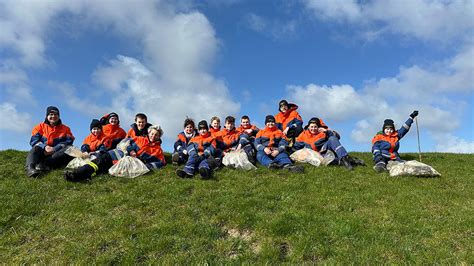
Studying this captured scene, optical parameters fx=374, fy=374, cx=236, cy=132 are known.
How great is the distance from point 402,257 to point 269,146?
9.22 metres

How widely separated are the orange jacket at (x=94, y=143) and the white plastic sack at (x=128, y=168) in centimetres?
216

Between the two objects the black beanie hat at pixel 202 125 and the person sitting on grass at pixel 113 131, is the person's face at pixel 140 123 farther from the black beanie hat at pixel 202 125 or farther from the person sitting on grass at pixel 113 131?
the black beanie hat at pixel 202 125

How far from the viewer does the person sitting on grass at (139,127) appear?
16984 mm

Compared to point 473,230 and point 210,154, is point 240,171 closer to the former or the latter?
point 210,154

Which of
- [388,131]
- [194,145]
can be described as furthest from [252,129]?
[388,131]

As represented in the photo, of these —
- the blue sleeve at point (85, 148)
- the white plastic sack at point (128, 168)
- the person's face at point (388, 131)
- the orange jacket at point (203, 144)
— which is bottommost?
the white plastic sack at point (128, 168)

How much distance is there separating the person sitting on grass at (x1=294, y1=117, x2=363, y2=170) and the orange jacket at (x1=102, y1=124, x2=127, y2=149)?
8197 mm

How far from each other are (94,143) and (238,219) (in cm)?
876

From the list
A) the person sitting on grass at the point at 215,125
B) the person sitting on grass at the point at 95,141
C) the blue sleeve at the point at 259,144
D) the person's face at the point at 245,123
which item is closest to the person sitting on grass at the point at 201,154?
the person sitting on grass at the point at 215,125

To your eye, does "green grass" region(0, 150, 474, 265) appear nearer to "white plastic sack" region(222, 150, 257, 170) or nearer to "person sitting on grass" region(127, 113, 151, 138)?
"white plastic sack" region(222, 150, 257, 170)

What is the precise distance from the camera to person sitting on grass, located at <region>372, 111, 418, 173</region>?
54.5ft

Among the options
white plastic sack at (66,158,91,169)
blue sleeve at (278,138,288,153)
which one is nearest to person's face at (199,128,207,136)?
blue sleeve at (278,138,288,153)

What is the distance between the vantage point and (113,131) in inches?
679

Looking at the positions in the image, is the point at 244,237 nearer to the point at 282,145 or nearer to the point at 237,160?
the point at 237,160
